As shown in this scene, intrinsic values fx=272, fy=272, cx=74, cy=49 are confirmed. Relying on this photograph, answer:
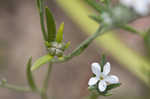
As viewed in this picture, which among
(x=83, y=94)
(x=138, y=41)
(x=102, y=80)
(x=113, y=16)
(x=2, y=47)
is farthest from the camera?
(x=138, y=41)

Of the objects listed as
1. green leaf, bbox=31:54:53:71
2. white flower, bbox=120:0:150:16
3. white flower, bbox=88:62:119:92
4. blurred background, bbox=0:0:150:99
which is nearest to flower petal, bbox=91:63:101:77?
white flower, bbox=88:62:119:92

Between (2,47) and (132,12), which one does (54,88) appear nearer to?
→ (2,47)

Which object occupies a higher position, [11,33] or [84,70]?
[11,33]

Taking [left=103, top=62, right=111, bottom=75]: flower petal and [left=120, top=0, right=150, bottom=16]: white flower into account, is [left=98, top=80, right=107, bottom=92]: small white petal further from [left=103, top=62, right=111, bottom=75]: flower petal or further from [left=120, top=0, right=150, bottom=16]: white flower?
[left=120, top=0, right=150, bottom=16]: white flower

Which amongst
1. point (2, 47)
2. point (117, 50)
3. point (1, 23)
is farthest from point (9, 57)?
point (117, 50)

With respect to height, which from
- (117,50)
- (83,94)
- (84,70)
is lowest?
(83,94)

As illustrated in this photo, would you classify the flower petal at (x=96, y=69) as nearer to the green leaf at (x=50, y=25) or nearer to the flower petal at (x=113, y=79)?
the flower petal at (x=113, y=79)

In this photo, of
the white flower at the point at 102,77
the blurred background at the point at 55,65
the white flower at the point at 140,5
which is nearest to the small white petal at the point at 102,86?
the white flower at the point at 102,77
